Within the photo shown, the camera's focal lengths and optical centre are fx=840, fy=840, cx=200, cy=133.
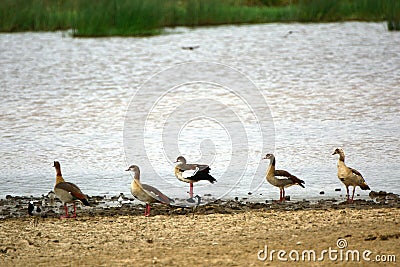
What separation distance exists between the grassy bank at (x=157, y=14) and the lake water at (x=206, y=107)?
0.48 m

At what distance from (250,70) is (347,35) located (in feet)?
19.1

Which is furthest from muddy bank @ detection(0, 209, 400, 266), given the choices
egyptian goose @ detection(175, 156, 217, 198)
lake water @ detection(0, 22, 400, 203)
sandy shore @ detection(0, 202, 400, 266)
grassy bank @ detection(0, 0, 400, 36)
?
grassy bank @ detection(0, 0, 400, 36)

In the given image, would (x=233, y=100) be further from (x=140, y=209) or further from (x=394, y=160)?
(x=140, y=209)

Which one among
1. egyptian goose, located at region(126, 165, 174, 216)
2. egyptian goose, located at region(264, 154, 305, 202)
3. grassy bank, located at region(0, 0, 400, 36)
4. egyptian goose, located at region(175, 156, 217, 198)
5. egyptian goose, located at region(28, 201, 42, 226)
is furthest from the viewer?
grassy bank, located at region(0, 0, 400, 36)

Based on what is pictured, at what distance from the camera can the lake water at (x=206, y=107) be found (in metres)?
10.5

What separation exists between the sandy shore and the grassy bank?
1682 cm

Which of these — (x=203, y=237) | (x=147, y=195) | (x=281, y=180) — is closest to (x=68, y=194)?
(x=147, y=195)

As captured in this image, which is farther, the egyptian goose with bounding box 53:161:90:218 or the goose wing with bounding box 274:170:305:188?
the goose wing with bounding box 274:170:305:188

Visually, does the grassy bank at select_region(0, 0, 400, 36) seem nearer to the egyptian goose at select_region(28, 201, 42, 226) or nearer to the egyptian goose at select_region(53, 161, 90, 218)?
the egyptian goose at select_region(28, 201, 42, 226)

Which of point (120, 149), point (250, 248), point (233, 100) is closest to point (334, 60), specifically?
point (233, 100)

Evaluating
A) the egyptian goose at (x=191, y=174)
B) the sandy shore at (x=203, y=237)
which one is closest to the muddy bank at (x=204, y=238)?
the sandy shore at (x=203, y=237)

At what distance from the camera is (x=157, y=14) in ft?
83.0

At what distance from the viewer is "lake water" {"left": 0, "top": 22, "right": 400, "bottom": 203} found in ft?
34.4

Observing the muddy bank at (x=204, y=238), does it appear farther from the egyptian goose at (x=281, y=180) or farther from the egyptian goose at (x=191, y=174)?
the egyptian goose at (x=191, y=174)
